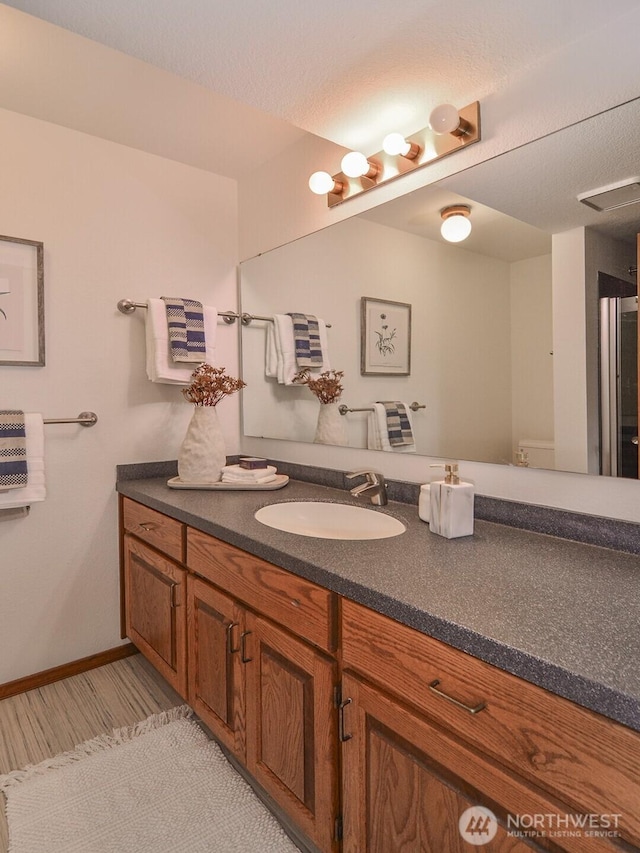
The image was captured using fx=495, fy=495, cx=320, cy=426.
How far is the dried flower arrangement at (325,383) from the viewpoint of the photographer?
6.47 feet

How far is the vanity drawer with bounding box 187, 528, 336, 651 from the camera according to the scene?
1.07 meters

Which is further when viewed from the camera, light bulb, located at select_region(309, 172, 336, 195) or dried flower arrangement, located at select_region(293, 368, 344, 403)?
dried flower arrangement, located at select_region(293, 368, 344, 403)

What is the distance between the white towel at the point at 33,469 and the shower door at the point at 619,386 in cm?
187

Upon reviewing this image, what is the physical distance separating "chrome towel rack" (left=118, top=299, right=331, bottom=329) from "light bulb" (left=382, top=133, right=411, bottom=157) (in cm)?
93

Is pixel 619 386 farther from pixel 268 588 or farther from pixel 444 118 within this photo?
pixel 268 588

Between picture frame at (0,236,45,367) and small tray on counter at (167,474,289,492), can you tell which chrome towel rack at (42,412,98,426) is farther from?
small tray on counter at (167,474,289,492)

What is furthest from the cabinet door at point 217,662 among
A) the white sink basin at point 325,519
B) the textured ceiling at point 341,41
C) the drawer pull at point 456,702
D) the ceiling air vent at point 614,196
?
the textured ceiling at point 341,41

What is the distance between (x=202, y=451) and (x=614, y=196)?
5.15 feet

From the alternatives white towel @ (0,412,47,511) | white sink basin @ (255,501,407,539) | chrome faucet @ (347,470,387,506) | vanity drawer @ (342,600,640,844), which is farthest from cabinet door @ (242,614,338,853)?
white towel @ (0,412,47,511)

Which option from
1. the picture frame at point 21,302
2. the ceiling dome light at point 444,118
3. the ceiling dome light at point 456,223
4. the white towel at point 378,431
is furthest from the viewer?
the picture frame at point 21,302

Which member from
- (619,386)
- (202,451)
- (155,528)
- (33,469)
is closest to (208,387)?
(202,451)

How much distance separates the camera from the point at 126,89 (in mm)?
1784

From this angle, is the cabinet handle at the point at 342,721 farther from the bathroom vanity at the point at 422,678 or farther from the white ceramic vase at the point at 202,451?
the white ceramic vase at the point at 202,451

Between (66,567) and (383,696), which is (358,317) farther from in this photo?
(66,567)
